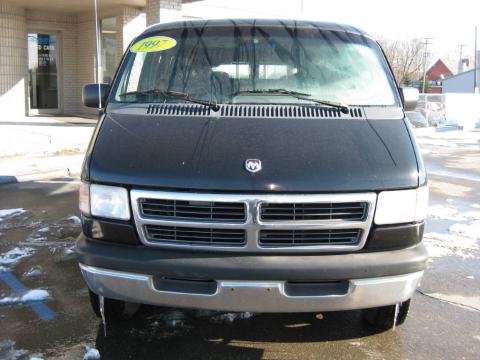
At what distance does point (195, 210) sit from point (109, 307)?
3.81ft

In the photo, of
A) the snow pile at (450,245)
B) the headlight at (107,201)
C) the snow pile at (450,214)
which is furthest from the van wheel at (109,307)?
the snow pile at (450,214)

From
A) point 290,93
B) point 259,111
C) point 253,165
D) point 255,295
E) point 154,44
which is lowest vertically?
point 255,295

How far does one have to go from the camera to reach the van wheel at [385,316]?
366 centimetres

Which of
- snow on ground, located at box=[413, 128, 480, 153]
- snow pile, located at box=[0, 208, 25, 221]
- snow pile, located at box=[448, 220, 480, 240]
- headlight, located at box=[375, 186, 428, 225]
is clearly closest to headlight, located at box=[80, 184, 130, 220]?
headlight, located at box=[375, 186, 428, 225]

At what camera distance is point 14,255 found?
209 inches

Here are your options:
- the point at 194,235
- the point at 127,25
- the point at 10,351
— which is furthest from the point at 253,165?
A: the point at 127,25

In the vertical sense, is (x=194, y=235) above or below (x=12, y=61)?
below

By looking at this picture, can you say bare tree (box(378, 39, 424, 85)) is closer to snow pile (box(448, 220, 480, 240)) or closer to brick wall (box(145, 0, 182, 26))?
brick wall (box(145, 0, 182, 26))

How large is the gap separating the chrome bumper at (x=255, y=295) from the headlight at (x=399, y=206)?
319 millimetres

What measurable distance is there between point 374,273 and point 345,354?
0.77 m

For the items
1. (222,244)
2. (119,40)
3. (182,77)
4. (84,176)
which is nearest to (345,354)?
(222,244)

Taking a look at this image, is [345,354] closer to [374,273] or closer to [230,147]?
[374,273]

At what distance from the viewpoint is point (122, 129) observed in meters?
3.48

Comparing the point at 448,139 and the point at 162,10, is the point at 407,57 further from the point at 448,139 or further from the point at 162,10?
the point at 162,10
